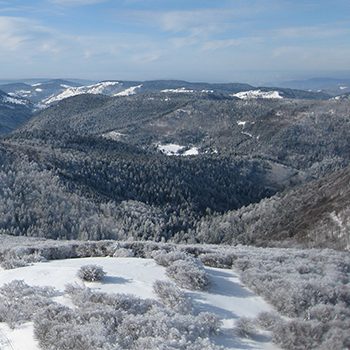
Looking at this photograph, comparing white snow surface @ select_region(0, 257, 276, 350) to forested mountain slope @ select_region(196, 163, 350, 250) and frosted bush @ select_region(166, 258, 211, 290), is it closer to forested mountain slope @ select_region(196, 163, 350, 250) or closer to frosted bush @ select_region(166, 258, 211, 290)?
frosted bush @ select_region(166, 258, 211, 290)

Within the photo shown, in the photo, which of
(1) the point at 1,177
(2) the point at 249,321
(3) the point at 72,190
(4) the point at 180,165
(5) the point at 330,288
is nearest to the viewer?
(2) the point at 249,321

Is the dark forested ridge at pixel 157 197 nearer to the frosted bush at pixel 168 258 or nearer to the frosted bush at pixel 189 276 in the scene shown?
the frosted bush at pixel 168 258

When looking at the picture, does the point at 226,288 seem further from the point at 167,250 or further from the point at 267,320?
the point at 167,250

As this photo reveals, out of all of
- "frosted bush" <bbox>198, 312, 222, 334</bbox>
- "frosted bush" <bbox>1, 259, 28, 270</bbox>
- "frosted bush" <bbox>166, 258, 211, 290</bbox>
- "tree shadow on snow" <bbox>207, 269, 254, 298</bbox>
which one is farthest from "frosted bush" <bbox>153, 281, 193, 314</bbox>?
"frosted bush" <bbox>1, 259, 28, 270</bbox>

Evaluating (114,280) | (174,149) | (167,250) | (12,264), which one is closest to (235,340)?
(114,280)

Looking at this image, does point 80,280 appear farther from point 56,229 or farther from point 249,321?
point 56,229

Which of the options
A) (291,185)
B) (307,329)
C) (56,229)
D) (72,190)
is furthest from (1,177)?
(291,185)
